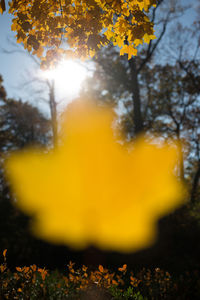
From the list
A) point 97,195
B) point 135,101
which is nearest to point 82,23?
point 97,195

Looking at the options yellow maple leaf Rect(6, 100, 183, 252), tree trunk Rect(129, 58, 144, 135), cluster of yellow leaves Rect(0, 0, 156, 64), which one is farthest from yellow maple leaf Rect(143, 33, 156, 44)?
tree trunk Rect(129, 58, 144, 135)

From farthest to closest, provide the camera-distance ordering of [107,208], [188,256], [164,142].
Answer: [164,142] → [107,208] → [188,256]

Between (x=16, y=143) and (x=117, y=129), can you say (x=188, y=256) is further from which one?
(x=16, y=143)

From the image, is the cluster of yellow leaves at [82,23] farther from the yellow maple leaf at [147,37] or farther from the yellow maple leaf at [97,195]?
the yellow maple leaf at [97,195]

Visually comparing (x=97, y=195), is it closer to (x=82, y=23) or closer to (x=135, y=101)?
(x=135, y=101)

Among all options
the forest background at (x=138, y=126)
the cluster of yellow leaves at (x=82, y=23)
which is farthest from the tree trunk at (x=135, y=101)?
the cluster of yellow leaves at (x=82, y=23)

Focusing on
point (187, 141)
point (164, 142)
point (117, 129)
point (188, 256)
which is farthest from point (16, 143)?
point (188, 256)

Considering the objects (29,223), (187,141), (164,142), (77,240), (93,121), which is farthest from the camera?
(187,141)
